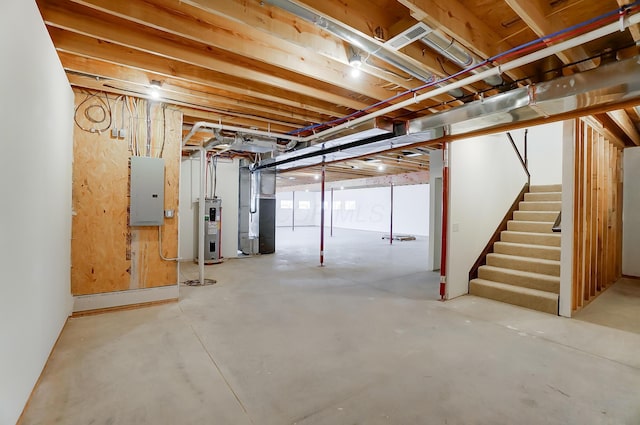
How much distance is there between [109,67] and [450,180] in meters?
3.98

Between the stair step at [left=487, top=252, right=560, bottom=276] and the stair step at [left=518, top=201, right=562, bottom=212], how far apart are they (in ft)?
3.73

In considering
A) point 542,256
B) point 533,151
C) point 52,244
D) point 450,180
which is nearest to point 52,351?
point 52,244

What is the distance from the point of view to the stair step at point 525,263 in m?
3.97

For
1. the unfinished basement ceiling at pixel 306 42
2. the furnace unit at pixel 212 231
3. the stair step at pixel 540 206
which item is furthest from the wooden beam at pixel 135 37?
the stair step at pixel 540 206

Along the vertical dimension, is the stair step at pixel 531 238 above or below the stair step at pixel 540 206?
below

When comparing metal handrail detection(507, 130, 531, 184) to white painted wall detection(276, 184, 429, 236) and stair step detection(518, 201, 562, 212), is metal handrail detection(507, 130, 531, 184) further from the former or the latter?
white painted wall detection(276, 184, 429, 236)

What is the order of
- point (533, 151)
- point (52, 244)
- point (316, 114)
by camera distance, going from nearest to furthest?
point (52, 244) → point (316, 114) → point (533, 151)

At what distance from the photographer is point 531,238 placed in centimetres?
455

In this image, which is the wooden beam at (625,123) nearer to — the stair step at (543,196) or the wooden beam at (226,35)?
the stair step at (543,196)

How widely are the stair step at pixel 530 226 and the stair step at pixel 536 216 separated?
0.15 metres

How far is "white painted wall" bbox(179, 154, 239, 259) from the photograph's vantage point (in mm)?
6676

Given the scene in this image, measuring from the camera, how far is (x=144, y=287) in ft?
12.1

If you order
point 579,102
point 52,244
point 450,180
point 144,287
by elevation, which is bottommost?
point 144,287

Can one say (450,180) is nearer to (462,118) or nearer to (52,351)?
(462,118)
